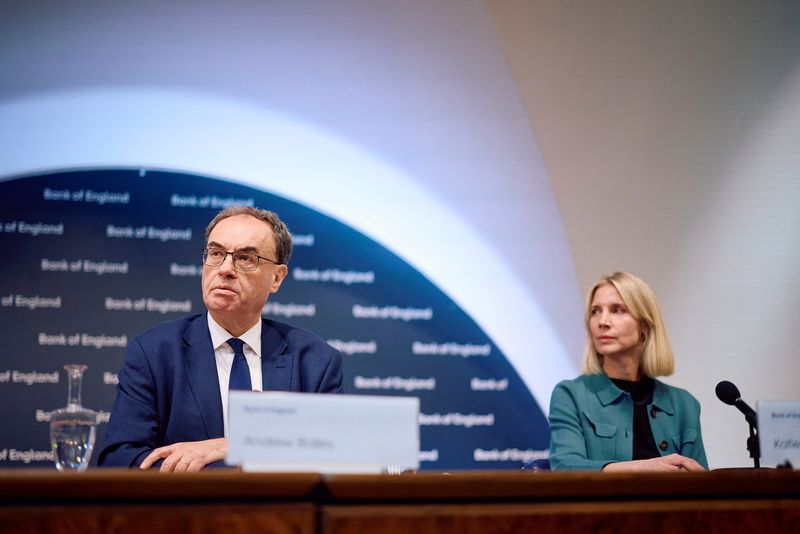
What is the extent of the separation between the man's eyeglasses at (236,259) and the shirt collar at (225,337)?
0.62 ft

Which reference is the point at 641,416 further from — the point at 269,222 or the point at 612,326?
the point at 269,222

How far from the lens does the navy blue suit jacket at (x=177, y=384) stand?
88.7 inches

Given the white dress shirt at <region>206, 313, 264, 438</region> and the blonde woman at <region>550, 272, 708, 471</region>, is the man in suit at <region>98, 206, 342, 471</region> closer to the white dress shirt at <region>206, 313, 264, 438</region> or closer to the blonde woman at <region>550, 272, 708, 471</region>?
the white dress shirt at <region>206, 313, 264, 438</region>

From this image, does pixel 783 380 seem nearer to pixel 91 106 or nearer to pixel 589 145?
pixel 589 145

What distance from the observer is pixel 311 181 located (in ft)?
12.7

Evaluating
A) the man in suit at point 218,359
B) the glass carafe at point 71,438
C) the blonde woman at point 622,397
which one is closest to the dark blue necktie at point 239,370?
the man in suit at point 218,359

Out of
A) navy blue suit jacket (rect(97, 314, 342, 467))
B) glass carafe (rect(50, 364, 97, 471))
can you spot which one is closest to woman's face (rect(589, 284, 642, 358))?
navy blue suit jacket (rect(97, 314, 342, 467))

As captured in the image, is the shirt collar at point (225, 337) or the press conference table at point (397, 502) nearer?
the press conference table at point (397, 502)

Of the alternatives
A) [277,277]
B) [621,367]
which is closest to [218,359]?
[277,277]

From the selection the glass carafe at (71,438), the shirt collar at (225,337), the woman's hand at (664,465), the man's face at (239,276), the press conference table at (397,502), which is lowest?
the woman's hand at (664,465)

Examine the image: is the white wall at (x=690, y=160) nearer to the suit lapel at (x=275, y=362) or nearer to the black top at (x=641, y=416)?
the black top at (x=641, y=416)

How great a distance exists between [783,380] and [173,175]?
344cm

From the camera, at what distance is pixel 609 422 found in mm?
2877

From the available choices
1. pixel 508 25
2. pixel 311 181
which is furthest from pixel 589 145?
pixel 311 181
